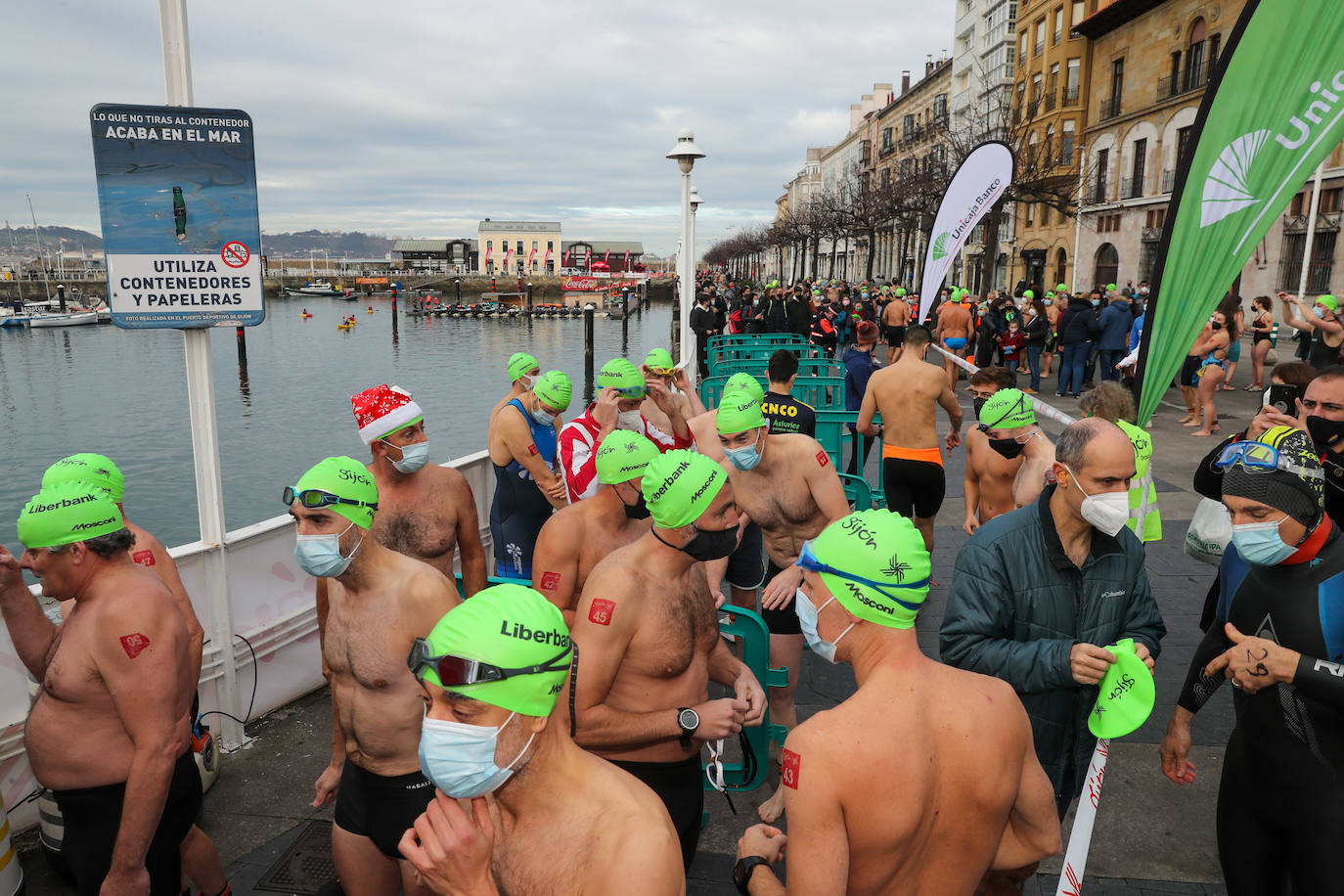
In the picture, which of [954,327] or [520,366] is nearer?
[520,366]

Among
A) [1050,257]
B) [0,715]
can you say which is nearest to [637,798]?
[0,715]

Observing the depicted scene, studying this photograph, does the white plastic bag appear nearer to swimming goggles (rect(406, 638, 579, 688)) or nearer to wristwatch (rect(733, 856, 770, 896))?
wristwatch (rect(733, 856, 770, 896))

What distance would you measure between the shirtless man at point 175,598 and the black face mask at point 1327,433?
4.92 metres

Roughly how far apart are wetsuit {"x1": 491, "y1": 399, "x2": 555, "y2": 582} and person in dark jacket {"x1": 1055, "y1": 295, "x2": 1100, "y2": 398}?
41.7 ft

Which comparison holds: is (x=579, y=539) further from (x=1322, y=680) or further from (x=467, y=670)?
(x=1322, y=680)

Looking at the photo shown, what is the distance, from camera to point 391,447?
439 cm

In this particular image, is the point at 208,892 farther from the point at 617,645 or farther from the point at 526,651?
the point at 526,651

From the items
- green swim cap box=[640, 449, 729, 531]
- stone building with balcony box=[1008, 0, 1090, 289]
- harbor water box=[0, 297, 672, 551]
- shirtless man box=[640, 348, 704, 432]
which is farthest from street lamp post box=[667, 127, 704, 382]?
stone building with balcony box=[1008, 0, 1090, 289]

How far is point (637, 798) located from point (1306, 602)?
2306 mm

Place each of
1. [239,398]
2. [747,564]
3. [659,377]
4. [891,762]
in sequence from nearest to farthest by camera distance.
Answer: [891,762] → [747,564] → [659,377] → [239,398]

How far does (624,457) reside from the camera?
3.65 meters

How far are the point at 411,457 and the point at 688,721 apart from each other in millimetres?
2355

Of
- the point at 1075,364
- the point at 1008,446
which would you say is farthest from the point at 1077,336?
the point at 1008,446

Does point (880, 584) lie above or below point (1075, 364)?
above
